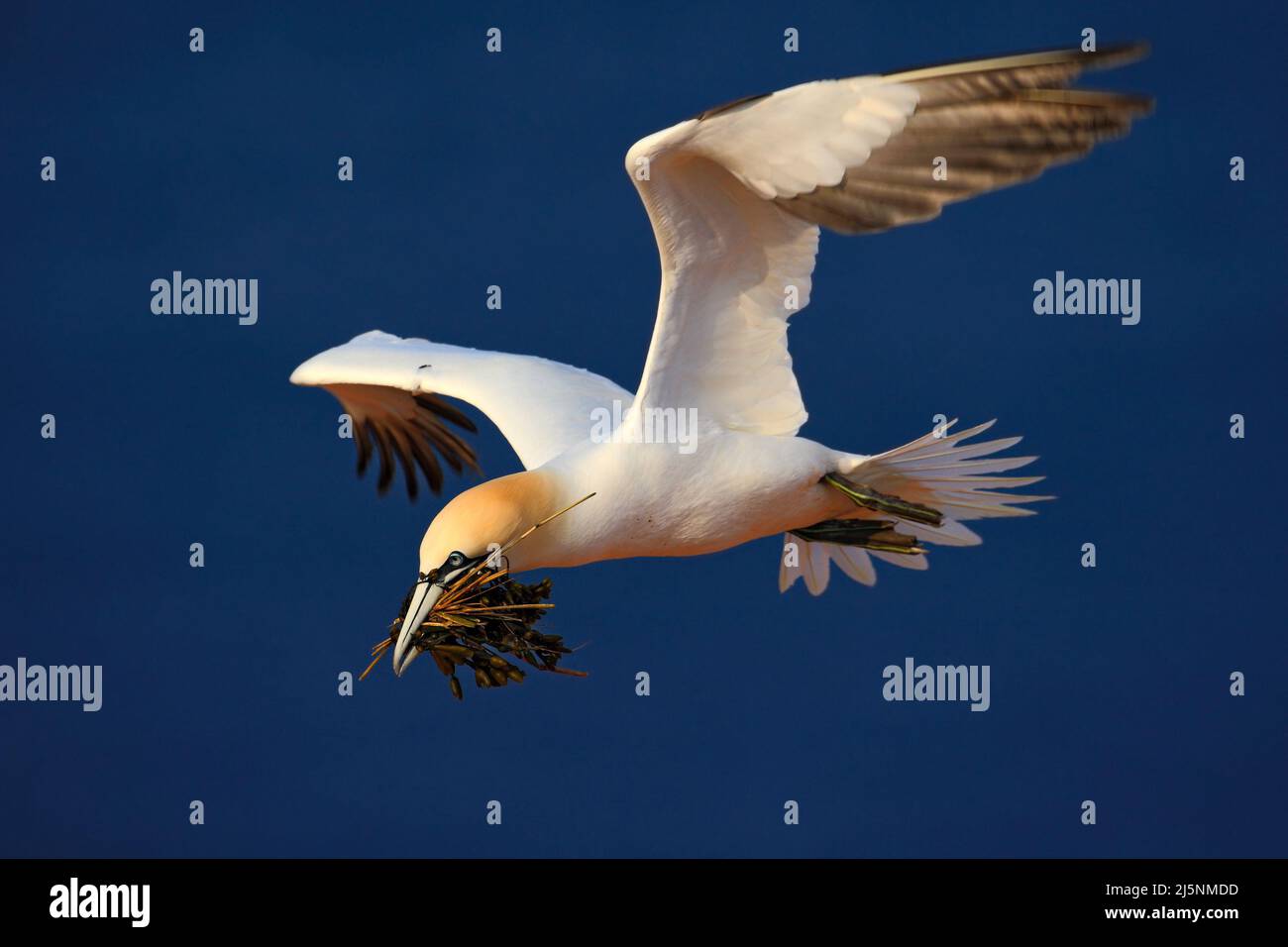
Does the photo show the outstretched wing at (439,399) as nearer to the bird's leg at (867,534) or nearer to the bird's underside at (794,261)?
the bird's underside at (794,261)

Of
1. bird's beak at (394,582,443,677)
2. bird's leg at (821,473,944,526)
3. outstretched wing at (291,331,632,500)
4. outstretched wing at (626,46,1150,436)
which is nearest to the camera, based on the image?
outstretched wing at (626,46,1150,436)

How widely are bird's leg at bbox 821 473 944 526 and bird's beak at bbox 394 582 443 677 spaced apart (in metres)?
1.82

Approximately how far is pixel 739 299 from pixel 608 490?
0.85 m

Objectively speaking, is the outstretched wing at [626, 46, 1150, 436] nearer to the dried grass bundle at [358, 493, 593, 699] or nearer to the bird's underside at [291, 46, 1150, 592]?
the bird's underside at [291, 46, 1150, 592]

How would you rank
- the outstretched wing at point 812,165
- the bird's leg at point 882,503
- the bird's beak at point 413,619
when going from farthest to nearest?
the bird's leg at point 882,503
the bird's beak at point 413,619
the outstretched wing at point 812,165

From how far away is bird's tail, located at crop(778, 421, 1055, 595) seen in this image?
8.02m

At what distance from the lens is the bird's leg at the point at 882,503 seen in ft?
26.2

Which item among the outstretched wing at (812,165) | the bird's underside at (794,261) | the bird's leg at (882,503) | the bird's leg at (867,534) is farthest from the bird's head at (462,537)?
the bird's leg at (867,534)

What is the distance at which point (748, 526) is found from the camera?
788 centimetres

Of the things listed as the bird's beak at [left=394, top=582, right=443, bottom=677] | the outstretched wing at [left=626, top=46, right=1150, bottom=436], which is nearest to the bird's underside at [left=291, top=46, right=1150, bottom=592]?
the outstretched wing at [left=626, top=46, right=1150, bottom=436]

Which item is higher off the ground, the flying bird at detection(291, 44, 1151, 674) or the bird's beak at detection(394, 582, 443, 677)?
the flying bird at detection(291, 44, 1151, 674)

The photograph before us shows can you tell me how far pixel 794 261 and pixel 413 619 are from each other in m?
1.90

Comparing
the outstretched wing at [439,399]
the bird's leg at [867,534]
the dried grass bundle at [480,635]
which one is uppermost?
the outstretched wing at [439,399]

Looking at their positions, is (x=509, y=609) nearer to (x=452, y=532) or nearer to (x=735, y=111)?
(x=452, y=532)
